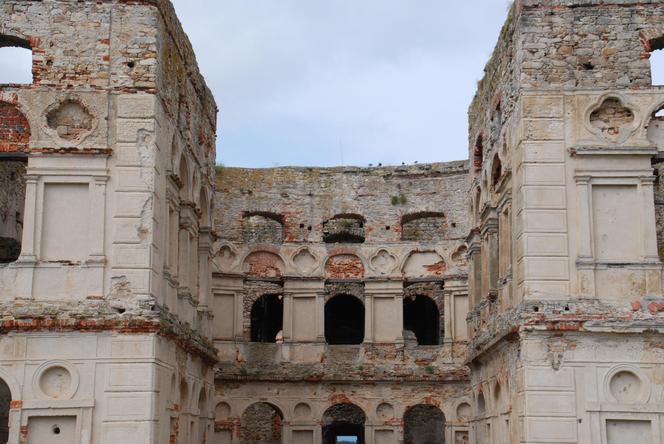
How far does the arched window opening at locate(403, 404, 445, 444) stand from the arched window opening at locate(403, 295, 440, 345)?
1.88 meters

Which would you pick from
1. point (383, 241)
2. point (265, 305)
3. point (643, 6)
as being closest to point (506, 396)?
point (643, 6)

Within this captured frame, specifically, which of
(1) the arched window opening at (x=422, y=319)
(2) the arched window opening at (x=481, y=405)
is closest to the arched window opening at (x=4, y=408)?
(2) the arched window opening at (x=481, y=405)

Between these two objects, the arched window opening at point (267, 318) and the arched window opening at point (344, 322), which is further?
the arched window opening at point (344, 322)

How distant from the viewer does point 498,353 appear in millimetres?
15672

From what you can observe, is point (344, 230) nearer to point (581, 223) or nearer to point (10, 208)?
point (10, 208)

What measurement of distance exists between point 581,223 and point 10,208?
10.2 meters

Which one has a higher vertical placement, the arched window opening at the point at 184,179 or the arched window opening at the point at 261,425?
the arched window opening at the point at 184,179

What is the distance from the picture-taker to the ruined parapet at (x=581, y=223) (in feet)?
43.5

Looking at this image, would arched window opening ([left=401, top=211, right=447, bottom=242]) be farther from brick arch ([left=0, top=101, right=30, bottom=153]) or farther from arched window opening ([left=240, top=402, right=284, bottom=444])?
brick arch ([left=0, top=101, right=30, bottom=153])

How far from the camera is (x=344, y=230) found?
2467 centimetres

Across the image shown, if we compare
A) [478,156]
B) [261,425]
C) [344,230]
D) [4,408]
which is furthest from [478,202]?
[261,425]

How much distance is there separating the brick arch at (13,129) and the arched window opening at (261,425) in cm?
1332

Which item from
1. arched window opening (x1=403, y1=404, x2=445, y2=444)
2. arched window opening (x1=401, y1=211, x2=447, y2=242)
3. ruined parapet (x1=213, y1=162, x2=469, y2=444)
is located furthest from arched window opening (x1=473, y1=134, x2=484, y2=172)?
arched window opening (x1=403, y1=404, x2=445, y2=444)

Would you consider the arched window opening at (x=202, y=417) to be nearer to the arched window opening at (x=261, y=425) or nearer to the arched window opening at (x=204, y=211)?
the arched window opening at (x=204, y=211)
